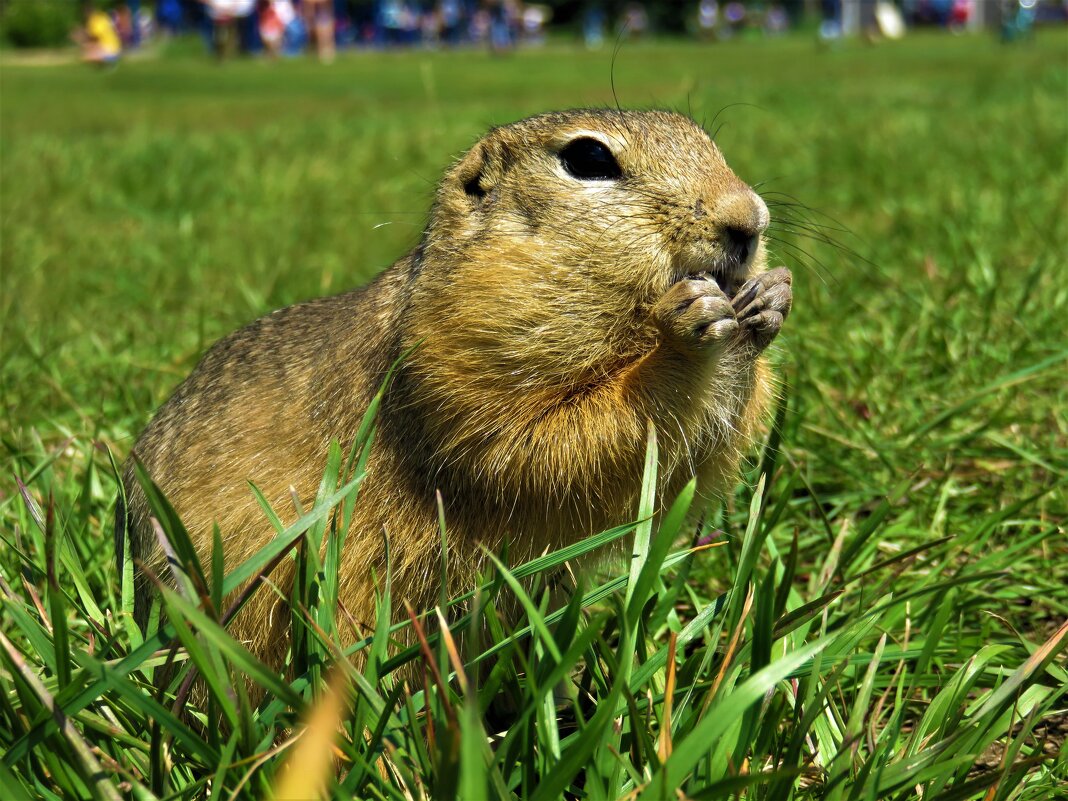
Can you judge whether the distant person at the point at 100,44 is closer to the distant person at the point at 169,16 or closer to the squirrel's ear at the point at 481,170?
the distant person at the point at 169,16

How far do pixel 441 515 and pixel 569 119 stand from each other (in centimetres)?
103

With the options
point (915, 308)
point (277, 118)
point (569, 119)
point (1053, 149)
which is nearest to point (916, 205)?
point (1053, 149)

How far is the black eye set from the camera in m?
2.41

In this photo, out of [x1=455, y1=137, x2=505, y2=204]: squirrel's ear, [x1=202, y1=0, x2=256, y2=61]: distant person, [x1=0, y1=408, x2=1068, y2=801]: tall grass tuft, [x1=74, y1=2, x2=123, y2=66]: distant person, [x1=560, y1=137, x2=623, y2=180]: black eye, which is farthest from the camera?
[x1=202, y1=0, x2=256, y2=61]: distant person

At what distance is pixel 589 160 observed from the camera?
2445 millimetres

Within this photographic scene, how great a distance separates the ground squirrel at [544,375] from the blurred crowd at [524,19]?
1361 inches

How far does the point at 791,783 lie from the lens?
169cm

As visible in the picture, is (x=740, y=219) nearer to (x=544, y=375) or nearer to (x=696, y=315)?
(x=696, y=315)

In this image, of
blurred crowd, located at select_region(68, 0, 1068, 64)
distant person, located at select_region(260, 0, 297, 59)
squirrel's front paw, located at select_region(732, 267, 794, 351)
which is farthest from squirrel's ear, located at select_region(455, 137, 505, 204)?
blurred crowd, located at select_region(68, 0, 1068, 64)

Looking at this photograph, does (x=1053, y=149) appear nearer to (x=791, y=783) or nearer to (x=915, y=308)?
(x=915, y=308)

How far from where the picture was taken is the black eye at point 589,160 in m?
2.41

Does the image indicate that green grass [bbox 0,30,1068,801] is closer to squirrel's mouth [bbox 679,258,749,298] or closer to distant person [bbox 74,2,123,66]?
squirrel's mouth [bbox 679,258,749,298]

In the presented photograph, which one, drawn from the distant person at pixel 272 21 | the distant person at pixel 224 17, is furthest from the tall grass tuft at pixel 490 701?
the distant person at pixel 224 17

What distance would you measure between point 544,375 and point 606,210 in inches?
13.4
